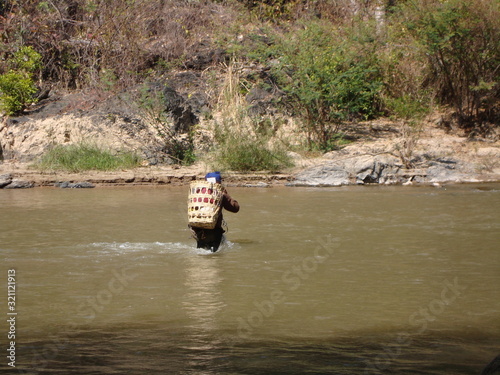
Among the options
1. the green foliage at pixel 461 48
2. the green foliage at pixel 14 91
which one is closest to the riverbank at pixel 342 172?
the green foliage at pixel 461 48

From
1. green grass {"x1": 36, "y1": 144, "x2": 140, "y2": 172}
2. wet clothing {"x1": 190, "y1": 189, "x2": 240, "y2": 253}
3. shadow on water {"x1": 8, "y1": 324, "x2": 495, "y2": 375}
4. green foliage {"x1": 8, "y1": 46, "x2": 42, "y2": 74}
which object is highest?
green foliage {"x1": 8, "y1": 46, "x2": 42, "y2": 74}

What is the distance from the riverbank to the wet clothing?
7.45 metres

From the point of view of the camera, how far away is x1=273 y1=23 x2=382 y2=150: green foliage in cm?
1867

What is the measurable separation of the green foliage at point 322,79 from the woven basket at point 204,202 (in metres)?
10.3

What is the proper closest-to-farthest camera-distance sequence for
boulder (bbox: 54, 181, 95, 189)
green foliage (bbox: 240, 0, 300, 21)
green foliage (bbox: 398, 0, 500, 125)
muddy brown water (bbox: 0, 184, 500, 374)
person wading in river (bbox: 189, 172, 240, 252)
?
muddy brown water (bbox: 0, 184, 500, 374)
person wading in river (bbox: 189, 172, 240, 252)
boulder (bbox: 54, 181, 95, 189)
green foliage (bbox: 398, 0, 500, 125)
green foliage (bbox: 240, 0, 300, 21)

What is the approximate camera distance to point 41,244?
9695mm

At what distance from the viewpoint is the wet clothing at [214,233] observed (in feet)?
29.1

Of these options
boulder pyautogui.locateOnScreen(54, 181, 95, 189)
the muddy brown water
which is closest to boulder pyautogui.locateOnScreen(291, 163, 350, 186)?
the muddy brown water

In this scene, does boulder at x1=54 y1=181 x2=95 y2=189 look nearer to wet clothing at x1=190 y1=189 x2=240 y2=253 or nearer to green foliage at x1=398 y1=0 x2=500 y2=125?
wet clothing at x1=190 y1=189 x2=240 y2=253

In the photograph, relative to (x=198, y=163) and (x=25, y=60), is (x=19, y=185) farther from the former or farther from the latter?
(x=25, y=60)

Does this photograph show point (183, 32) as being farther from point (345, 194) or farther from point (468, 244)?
point (468, 244)

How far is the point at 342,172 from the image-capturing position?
17062 millimetres

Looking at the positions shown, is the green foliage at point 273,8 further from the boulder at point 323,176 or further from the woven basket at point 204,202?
the woven basket at point 204,202

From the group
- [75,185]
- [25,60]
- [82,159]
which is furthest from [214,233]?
[25,60]
